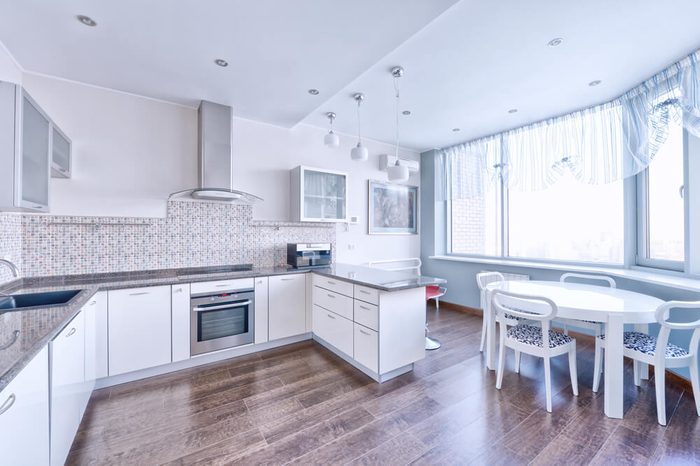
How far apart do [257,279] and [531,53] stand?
10.1 feet

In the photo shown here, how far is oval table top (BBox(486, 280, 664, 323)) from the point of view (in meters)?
1.94

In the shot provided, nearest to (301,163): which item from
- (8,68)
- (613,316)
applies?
(8,68)

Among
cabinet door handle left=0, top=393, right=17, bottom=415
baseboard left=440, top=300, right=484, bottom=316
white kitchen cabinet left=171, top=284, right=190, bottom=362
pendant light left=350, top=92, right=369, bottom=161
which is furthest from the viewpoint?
baseboard left=440, top=300, right=484, bottom=316

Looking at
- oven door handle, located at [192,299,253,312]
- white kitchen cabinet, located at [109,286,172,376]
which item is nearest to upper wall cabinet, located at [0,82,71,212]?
white kitchen cabinet, located at [109,286,172,376]

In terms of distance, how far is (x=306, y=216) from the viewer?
3549 millimetres

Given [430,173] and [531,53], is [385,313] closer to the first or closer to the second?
[531,53]

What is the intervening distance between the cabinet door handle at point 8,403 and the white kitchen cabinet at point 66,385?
1.26ft

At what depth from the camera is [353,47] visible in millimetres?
2109

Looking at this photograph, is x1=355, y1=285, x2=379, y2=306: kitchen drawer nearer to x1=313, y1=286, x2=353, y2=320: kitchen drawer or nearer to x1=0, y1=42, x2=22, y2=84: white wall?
x1=313, y1=286, x2=353, y2=320: kitchen drawer

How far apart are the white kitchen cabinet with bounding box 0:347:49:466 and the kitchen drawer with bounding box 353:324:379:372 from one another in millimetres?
1863

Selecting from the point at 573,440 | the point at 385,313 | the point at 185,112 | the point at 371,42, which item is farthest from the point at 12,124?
the point at 573,440

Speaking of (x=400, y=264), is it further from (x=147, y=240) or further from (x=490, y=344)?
(x=147, y=240)

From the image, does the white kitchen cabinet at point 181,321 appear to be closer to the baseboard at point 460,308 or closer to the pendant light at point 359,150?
the pendant light at point 359,150

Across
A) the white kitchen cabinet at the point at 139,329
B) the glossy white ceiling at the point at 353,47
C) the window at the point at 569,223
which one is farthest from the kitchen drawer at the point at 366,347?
the window at the point at 569,223
